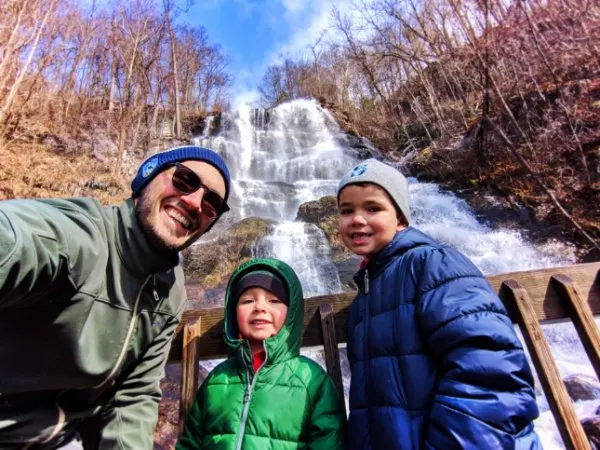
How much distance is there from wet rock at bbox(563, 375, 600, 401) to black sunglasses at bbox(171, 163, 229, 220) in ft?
16.6

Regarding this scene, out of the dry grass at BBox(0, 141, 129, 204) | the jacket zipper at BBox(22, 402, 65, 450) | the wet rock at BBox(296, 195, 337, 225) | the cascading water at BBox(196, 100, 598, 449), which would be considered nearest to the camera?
the jacket zipper at BBox(22, 402, 65, 450)

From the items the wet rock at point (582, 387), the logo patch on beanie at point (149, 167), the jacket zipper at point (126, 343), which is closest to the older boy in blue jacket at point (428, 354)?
the jacket zipper at point (126, 343)

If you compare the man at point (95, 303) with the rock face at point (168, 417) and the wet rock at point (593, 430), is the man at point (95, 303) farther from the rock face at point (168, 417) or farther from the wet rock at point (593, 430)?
the wet rock at point (593, 430)

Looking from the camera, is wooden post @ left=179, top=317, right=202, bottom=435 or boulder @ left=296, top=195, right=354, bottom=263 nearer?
wooden post @ left=179, top=317, right=202, bottom=435

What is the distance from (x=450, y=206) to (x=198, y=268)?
25.9 feet

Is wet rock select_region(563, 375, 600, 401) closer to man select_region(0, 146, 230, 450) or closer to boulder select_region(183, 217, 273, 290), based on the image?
man select_region(0, 146, 230, 450)

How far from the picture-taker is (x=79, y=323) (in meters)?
1.28

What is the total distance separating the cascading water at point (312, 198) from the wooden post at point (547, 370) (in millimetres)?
3101

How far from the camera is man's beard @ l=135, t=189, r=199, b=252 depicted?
157 cm

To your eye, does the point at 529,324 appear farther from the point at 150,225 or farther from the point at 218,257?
the point at 218,257

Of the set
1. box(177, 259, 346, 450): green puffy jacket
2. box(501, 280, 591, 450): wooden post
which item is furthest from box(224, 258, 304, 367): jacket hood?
box(501, 280, 591, 450): wooden post

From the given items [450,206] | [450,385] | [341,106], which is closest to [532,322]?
[450,385]

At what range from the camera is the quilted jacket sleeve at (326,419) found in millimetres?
1459

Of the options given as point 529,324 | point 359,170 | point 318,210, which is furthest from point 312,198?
point 529,324
